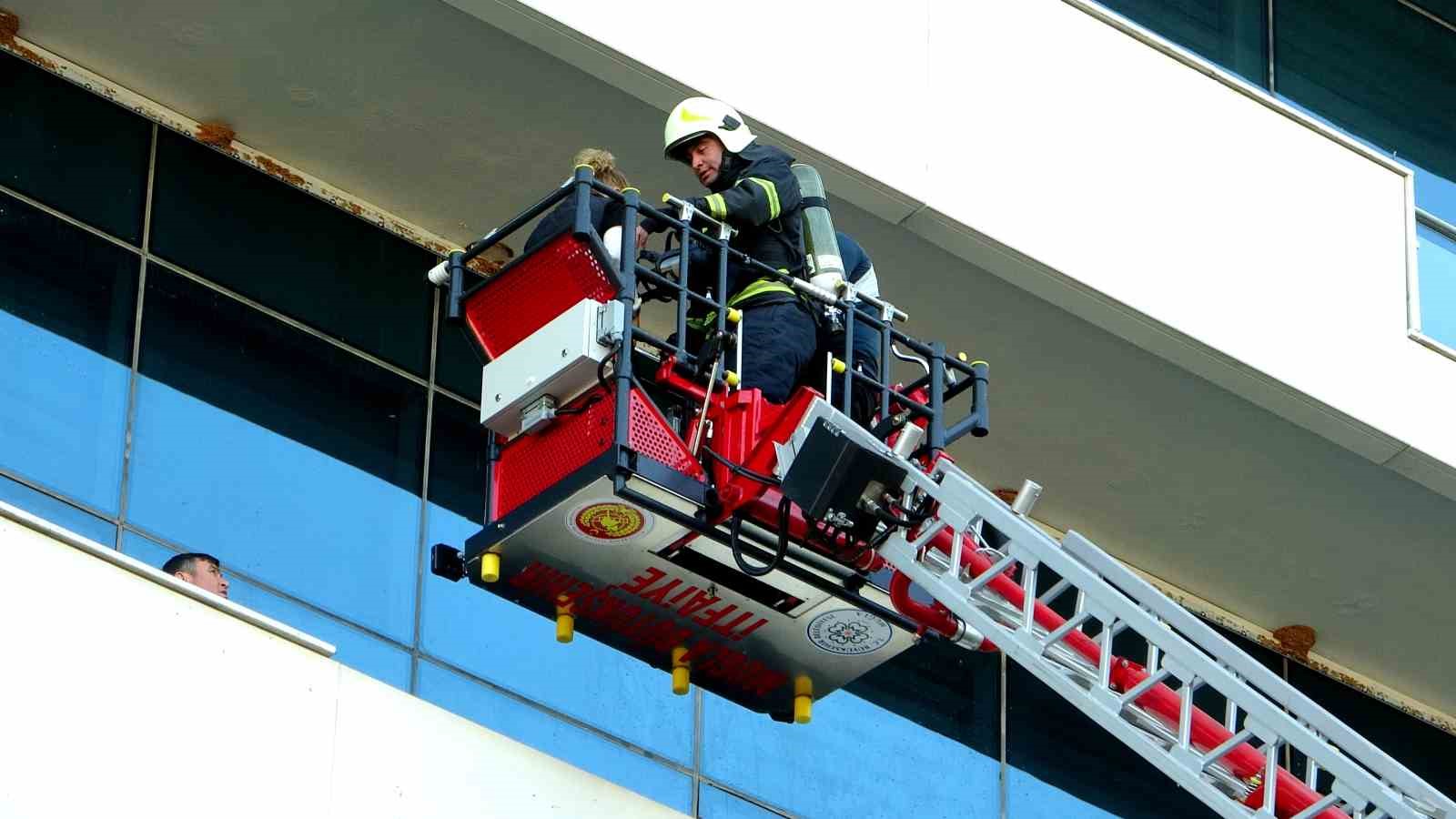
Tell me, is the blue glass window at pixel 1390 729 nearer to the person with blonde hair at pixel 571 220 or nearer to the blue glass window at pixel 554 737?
the blue glass window at pixel 554 737

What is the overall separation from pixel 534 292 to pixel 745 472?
1340 mm

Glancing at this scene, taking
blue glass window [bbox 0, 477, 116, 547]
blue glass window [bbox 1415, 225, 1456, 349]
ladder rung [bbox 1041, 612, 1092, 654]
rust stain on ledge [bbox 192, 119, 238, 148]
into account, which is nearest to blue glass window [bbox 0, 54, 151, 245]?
rust stain on ledge [bbox 192, 119, 238, 148]

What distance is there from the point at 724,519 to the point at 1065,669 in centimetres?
157

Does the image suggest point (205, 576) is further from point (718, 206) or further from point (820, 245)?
point (820, 245)

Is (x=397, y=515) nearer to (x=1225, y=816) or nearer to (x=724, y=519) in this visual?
(x=724, y=519)

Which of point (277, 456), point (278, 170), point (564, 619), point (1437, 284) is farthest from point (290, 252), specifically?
point (1437, 284)

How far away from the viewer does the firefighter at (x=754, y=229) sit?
41.4 feet

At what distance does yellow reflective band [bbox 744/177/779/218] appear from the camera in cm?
1287

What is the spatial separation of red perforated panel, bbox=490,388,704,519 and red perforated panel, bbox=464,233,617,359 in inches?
17.9

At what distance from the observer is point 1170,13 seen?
58.0ft

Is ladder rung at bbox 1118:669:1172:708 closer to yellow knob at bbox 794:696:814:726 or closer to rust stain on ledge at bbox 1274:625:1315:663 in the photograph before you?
yellow knob at bbox 794:696:814:726

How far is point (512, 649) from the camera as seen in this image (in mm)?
14883

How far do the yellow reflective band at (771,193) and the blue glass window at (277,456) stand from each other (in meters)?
3.22

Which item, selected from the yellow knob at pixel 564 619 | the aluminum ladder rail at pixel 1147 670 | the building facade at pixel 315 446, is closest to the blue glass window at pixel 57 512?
the building facade at pixel 315 446
